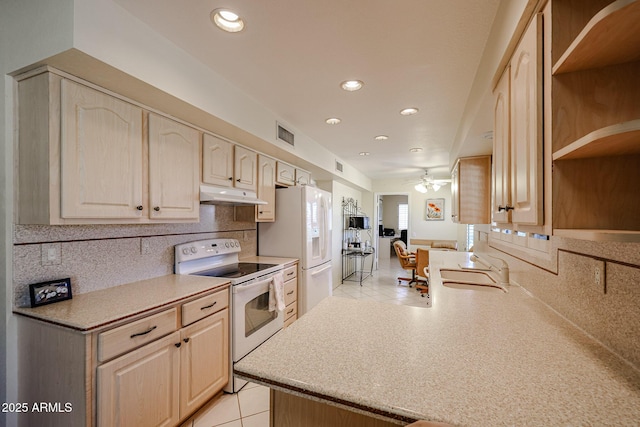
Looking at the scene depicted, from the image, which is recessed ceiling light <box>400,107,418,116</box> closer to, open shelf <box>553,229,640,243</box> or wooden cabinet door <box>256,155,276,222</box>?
wooden cabinet door <box>256,155,276,222</box>

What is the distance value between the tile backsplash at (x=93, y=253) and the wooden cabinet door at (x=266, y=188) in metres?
0.68

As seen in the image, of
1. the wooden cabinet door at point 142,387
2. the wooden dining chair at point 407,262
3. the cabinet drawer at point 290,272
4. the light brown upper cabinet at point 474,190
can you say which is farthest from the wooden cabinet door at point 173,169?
the wooden dining chair at point 407,262

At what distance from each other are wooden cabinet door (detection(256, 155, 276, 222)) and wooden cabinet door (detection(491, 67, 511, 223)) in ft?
7.08

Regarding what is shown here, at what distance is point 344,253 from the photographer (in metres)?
5.74

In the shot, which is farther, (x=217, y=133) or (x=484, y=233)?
(x=484, y=233)

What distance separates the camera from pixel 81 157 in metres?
1.42

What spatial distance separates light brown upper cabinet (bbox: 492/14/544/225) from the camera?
0.83 meters

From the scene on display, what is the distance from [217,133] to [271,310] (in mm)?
1692

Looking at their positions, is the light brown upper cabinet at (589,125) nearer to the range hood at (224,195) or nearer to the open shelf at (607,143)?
the open shelf at (607,143)

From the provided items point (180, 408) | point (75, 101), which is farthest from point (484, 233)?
point (75, 101)

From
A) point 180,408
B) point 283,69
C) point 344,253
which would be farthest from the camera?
point 344,253

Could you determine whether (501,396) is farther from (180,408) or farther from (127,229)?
(127,229)

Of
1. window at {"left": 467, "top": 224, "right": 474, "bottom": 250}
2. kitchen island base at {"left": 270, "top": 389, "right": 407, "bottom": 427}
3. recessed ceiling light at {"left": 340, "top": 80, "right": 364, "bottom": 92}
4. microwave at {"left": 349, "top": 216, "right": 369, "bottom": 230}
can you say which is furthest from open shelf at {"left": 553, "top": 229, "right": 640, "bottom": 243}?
window at {"left": 467, "top": 224, "right": 474, "bottom": 250}

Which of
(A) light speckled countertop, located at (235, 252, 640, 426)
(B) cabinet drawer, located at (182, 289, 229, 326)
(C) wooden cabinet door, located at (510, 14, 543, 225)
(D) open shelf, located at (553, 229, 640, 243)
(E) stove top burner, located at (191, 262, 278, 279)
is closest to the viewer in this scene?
(D) open shelf, located at (553, 229, 640, 243)
